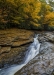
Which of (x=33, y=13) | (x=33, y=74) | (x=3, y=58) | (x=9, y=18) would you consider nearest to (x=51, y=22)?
(x=33, y=13)

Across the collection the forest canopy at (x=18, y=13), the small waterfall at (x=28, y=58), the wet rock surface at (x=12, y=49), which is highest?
the forest canopy at (x=18, y=13)

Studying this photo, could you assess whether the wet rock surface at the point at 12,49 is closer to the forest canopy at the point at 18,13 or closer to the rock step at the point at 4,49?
the rock step at the point at 4,49

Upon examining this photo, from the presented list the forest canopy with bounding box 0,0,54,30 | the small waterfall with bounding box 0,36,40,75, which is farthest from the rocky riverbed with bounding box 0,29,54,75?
the forest canopy with bounding box 0,0,54,30

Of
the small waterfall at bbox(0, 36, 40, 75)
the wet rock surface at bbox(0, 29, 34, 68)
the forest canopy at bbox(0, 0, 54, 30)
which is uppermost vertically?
the forest canopy at bbox(0, 0, 54, 30)

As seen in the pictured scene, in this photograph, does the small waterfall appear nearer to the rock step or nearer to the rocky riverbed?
the rocky riverbed

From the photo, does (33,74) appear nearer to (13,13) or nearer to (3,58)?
(3,58)

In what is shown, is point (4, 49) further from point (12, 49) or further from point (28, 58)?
point (28, 58)

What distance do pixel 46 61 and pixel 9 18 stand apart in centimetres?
888

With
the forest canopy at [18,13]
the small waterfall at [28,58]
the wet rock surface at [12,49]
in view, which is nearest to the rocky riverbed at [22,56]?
the wet rock surface at [12,49]

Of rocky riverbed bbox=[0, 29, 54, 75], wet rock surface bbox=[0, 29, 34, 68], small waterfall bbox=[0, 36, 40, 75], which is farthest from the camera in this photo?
wet rock surface bbox=[0, 29, 34, 68]

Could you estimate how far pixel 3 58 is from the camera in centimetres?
966

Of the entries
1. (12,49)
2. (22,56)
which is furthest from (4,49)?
(22,56)

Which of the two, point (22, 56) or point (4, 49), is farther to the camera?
point (22, 56)

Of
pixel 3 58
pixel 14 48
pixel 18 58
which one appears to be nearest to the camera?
pixel 3 58
